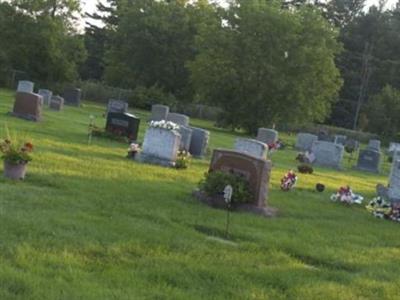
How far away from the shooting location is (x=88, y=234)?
309 inches

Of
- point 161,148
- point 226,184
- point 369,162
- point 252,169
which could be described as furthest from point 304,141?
point 226,184

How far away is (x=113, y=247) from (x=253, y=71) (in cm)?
3713

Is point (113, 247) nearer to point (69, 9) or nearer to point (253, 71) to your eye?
point (253, 71)

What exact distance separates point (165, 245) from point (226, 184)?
362 cm

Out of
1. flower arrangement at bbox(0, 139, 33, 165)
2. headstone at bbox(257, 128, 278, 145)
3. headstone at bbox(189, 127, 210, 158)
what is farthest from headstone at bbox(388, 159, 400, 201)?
headstone at bbox(257, 128, 278, 145)

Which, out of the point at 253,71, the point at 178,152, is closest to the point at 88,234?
the point at 178,152

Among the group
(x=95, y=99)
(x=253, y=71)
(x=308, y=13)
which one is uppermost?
(x=308, y=13)

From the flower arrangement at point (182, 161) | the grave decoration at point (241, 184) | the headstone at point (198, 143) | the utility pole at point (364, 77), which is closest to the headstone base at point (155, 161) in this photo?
the flower arrangement at point (182, 161)

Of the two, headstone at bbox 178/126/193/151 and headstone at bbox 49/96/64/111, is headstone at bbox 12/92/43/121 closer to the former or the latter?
headstone at bbox 178/126/193/151

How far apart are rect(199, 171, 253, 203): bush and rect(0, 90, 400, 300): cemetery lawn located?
1.21ft

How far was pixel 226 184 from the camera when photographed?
11477 mm

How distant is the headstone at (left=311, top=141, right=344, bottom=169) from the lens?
28172 mm

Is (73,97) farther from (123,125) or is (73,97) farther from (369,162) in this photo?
(123,125)

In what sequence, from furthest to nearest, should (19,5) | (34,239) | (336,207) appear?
(19,5), (336,207), (34,239)
